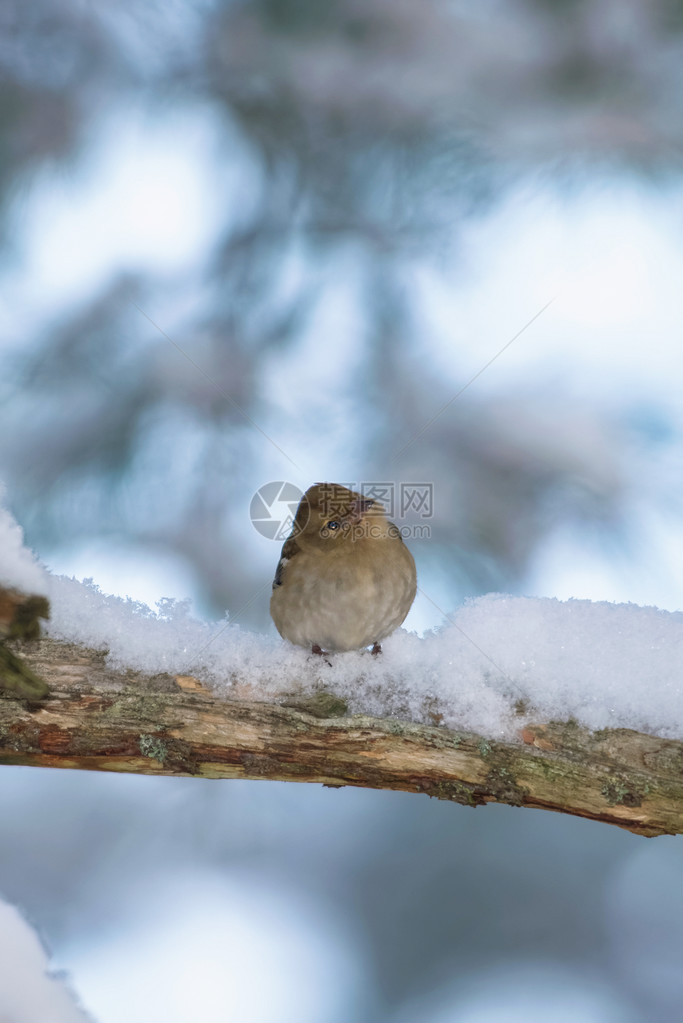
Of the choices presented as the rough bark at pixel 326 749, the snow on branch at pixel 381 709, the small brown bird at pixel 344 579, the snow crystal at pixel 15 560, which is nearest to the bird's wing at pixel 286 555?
the small brown bird at pixel 344 579

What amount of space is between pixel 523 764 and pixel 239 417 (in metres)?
1.56

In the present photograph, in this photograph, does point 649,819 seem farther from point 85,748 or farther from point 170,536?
point 170,536

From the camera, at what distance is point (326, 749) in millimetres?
2531

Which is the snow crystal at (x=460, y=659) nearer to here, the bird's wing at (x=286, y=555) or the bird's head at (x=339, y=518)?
the bird's wing at (x=286, y=555)

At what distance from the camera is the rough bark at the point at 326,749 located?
7.91 ft

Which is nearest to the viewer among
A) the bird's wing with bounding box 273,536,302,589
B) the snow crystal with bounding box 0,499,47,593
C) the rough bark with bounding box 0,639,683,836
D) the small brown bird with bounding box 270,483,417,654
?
the rough bark with bounding box 0,639,683,836

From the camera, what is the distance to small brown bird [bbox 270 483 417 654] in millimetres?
3125

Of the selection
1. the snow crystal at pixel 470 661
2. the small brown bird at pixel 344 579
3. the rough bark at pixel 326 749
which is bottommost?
the rough bark at pixel 326 749

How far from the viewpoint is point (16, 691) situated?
8.14 feet

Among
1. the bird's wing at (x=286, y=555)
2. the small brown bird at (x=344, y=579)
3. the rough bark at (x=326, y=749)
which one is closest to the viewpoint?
the rough bark at (x=326, y=749)

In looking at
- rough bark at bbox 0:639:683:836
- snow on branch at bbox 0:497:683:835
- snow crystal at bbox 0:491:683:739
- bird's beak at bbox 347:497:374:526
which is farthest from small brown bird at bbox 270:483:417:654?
rough bark at bbox 0:639:683:836
